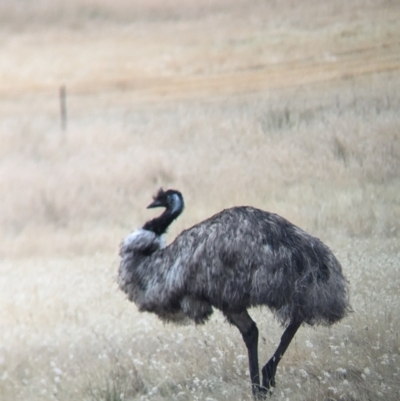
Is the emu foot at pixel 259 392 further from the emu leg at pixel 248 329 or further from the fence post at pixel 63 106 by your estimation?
the fence post at pixel 63 106

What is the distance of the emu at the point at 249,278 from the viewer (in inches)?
196

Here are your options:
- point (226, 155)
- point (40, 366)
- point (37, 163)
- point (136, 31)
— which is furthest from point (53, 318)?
point (136, 31)

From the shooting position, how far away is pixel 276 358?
515cm

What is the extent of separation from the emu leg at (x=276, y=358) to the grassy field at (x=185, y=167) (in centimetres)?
10

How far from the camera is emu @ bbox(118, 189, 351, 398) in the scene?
16.3ft

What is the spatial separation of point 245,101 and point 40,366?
227cm

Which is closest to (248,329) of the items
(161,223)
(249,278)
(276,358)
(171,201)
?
(276,358)

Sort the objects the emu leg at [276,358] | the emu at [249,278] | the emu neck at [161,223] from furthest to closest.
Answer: the emu neck at [161,223], the emu leg at [276,358], the emu at [249,278]

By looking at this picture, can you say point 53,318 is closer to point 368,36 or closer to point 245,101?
point 245,101

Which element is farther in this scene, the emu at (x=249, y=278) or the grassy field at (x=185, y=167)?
the grassy field at (x=185, y=167)

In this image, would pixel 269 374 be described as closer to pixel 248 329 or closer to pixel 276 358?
pixel 276 358

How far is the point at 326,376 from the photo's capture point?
5.43 m

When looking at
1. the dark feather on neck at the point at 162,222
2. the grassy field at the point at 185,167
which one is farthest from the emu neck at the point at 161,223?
the grassy field at the point at 185,167

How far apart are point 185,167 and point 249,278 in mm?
1766
